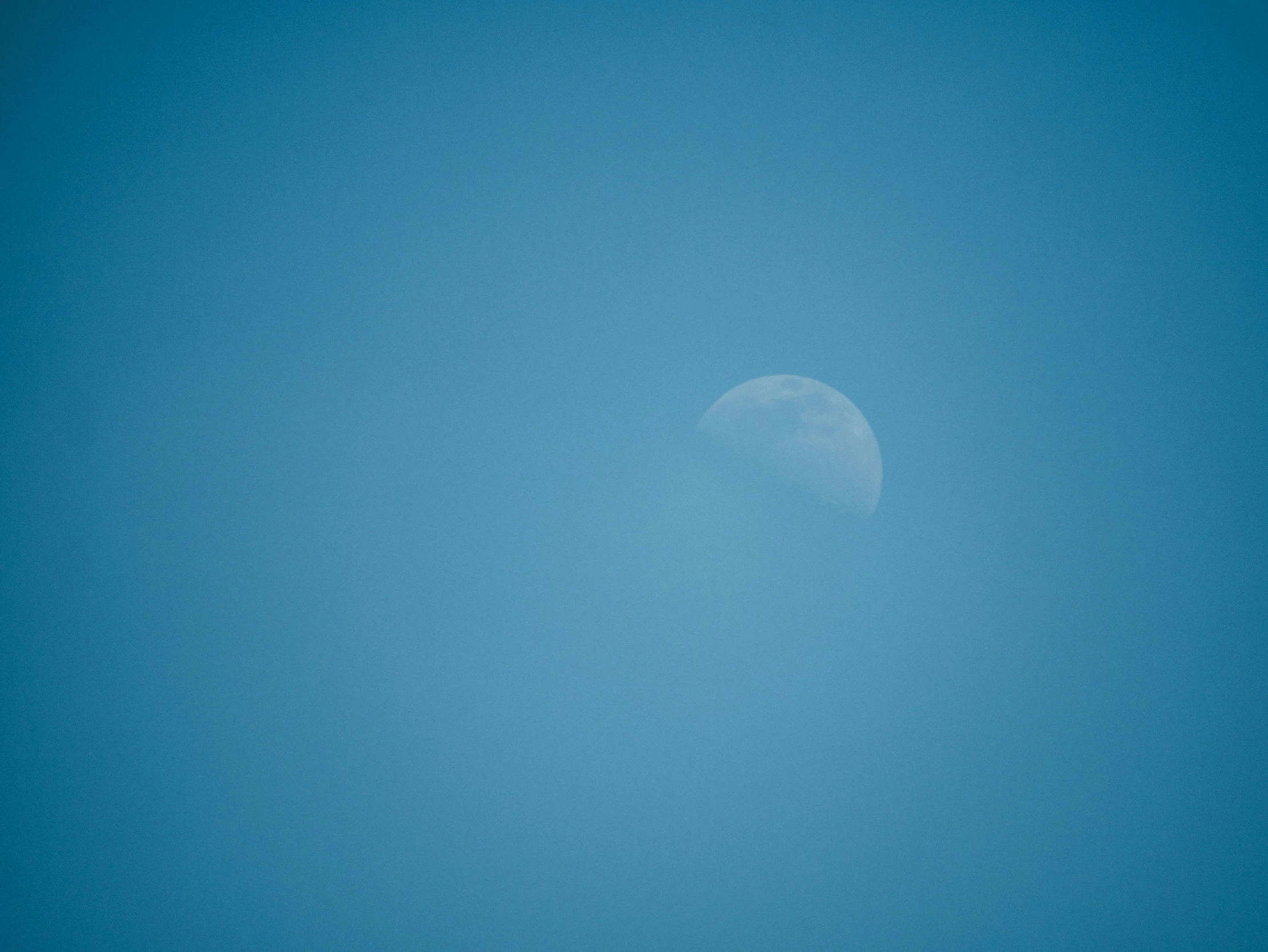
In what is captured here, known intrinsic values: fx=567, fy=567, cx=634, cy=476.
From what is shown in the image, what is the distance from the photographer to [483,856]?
2.45 meters

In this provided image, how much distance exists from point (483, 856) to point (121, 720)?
158cm

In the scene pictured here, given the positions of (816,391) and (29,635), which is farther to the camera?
(816,391)

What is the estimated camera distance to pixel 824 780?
2.51 meters

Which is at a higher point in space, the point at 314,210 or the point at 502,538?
the point at 314,210

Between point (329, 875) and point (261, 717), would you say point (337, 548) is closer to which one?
point (261, 717)

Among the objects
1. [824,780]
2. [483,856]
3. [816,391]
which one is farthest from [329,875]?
[816,391]

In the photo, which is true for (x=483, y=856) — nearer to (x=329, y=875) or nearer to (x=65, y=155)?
(x=329, y=875)

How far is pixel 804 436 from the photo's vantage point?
2.48 m

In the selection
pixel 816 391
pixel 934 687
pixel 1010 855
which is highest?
pixel 816 391

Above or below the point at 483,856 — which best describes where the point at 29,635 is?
above

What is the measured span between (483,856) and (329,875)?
63 cm

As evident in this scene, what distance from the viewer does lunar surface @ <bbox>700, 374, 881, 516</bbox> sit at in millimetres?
2473

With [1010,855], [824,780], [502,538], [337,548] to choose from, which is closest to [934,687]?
[824,780]

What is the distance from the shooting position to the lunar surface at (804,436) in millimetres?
2473
